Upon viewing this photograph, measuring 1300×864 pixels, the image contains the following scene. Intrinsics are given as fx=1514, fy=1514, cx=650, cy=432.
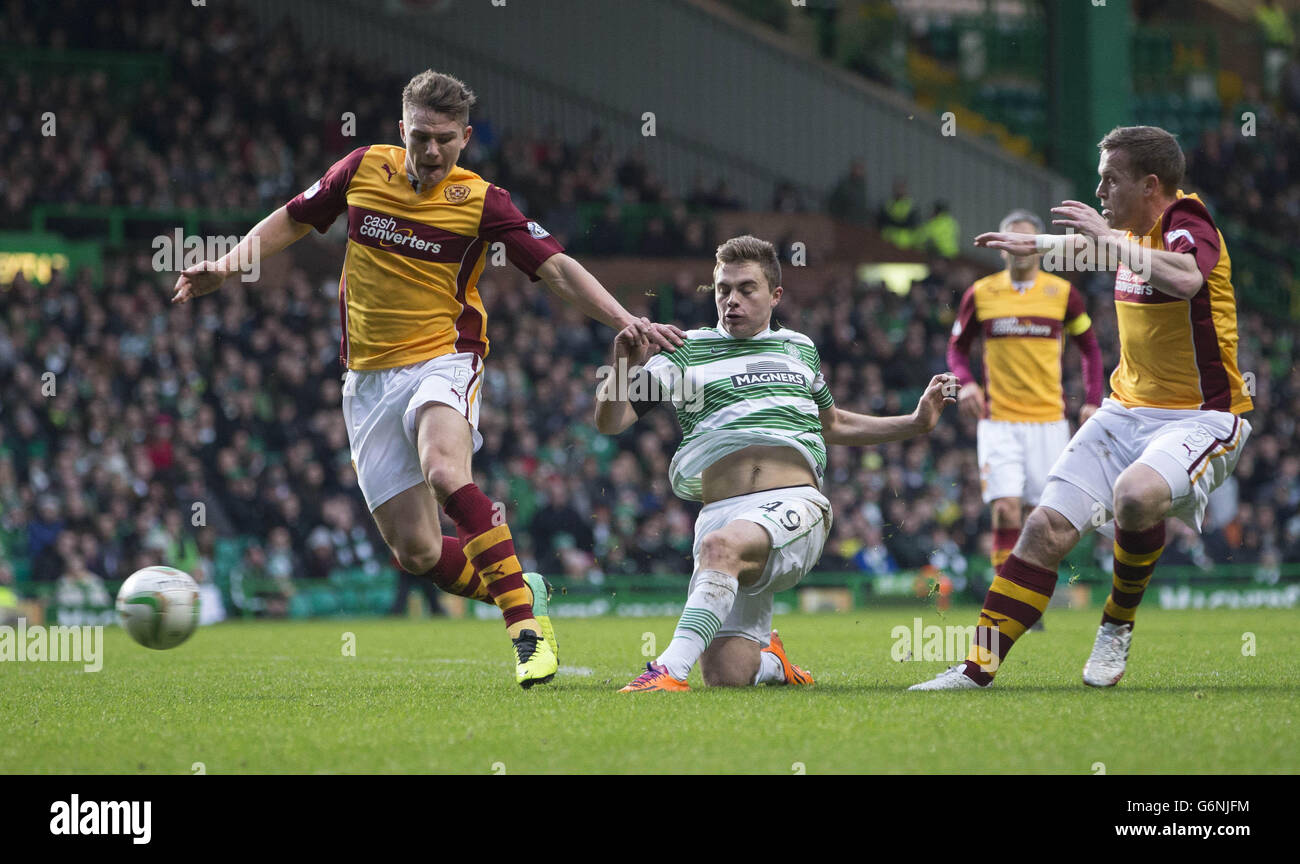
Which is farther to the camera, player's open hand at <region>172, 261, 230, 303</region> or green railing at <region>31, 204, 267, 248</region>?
green railing at <region>31, 204, 267, 248</region>

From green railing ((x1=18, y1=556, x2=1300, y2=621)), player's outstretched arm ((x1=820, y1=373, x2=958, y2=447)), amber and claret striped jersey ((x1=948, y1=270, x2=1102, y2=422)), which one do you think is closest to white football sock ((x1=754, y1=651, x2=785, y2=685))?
player's outstretched arm ((x1=820, y1=373, x2=958, y2=447))

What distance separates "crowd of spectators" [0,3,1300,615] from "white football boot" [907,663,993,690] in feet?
28.8

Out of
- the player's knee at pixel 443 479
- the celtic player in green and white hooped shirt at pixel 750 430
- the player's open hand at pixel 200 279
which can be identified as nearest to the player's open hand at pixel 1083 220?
the celtic player in green and white hooped shirt at pixel 750 430

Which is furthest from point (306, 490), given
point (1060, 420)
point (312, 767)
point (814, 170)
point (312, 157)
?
point (312, 767)

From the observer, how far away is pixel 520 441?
58.4 ft

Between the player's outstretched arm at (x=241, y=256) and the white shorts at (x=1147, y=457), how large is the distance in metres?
3.66

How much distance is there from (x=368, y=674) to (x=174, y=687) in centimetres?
109

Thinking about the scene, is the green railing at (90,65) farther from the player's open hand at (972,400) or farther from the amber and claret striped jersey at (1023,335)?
the player's open hand at (972,400)

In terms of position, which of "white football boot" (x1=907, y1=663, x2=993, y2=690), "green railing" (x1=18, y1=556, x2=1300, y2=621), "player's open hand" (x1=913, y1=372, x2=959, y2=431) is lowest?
"green railing" (x1=18, y1=556, x2=1300, y2=621)

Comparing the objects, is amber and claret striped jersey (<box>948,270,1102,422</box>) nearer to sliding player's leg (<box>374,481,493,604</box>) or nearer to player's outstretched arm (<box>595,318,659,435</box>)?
sliding player's leg (<box>374,481,493,604</box>)

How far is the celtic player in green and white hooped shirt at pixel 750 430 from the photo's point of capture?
21.2 ft

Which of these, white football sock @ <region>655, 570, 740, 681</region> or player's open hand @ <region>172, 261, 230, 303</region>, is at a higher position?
player's open hand @ <region>172, 261, 230, 303</region>

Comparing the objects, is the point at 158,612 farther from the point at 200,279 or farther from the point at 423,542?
the point at 200,279

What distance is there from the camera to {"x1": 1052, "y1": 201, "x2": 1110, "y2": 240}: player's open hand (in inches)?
228
